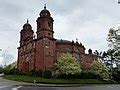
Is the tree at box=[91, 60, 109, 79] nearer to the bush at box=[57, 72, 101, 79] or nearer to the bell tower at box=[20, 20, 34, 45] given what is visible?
the bush at box=[57, 72, 101, 79]

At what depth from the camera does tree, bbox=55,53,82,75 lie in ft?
232

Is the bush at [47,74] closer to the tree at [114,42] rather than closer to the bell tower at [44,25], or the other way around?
the bell tower at [44,25]

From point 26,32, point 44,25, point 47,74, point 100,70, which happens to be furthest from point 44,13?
point 100,70

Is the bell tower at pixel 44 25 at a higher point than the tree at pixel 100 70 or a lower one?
higher

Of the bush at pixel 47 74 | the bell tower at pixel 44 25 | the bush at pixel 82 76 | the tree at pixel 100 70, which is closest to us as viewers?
the bush at pixel 47 74

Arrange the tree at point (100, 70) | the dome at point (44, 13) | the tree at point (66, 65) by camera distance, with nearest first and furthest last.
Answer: the tree at point (66, 65), the dome at point (44, 13), the tree at point (100, 70)

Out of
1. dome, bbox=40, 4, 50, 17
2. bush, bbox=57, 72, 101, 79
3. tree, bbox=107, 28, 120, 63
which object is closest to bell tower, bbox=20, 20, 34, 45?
dome, bbox=40, 4, 50, 17

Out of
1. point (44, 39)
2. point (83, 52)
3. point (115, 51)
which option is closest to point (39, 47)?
point (44, 39)

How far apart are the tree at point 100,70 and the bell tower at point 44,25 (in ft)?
62.8

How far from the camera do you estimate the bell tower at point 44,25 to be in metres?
73.8

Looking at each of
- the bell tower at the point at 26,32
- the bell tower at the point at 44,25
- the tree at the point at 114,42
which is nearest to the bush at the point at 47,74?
the bell tower at the point at 44,25

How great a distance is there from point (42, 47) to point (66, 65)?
8.38 meters

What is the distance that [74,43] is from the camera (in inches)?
3438

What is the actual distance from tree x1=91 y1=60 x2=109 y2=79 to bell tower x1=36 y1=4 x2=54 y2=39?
19145 mm
